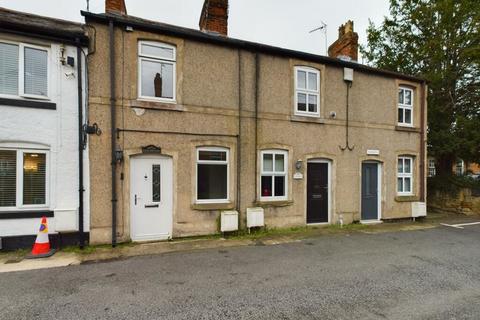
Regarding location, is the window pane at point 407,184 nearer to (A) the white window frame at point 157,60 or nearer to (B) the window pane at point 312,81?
(B) the window pane at point 312,81

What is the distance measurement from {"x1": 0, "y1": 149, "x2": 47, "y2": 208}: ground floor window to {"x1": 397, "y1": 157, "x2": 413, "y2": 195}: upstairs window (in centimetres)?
1240

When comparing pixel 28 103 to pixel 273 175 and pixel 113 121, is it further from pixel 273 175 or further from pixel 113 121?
pixel 273 175

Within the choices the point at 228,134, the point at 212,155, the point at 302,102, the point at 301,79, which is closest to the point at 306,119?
the point at 302,102

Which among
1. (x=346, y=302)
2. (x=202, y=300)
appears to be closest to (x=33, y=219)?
(x=202, y=300)

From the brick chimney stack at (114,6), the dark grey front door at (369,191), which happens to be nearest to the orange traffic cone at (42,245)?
the brick chimney stack at (114,6)

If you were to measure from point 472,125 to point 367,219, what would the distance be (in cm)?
726

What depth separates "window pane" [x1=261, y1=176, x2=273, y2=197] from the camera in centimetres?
837

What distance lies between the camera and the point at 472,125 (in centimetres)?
1162

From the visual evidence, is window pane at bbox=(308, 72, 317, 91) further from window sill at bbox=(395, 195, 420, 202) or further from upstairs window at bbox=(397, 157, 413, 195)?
window sill at bbox=(395, 195, 420, 202)

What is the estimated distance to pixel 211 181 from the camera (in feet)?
25.4

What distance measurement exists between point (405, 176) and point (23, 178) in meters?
13.2

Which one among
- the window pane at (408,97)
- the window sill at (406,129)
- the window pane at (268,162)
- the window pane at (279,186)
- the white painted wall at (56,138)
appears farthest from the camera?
the window pane at (408,97)

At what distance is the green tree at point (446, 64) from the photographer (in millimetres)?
11742

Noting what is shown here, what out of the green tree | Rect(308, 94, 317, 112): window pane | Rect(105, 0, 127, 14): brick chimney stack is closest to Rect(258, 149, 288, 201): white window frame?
Rect(308, 94, 317, 112): window pane
